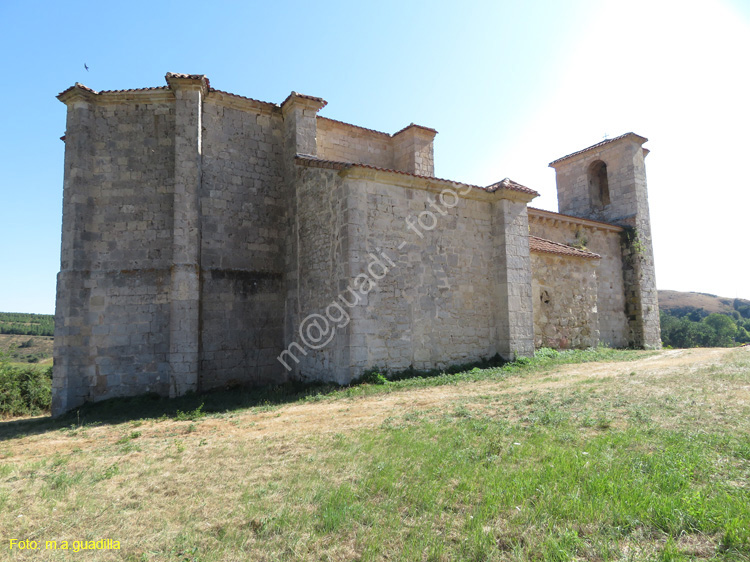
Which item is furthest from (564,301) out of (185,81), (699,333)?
(699,333)

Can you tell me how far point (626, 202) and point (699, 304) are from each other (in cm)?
7389

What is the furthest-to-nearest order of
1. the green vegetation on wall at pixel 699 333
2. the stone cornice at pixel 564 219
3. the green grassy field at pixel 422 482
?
the green vegetation on wall at pixel 699 333 → the stone cornice at pixel 564 219 → the green grassy field at pixel 422 482

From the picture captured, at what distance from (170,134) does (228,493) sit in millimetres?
10705

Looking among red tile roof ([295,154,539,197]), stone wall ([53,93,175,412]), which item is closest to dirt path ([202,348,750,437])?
stone wall ([53,93,175,412])

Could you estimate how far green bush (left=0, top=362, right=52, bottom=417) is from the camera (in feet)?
45.0

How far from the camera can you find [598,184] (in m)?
22.5

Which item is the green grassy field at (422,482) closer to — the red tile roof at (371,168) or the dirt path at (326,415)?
the dirt path at (326,415)

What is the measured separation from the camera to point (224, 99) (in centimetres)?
1245

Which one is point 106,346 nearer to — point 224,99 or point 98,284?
point 98,284

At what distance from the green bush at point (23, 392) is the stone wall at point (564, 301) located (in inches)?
643

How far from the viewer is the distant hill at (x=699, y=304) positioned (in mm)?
74675

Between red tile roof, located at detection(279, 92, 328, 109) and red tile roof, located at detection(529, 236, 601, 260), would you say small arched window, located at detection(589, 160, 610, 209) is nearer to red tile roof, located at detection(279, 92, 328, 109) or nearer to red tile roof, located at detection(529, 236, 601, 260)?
red tile roof, located at detection(529, 236, 601, 260)

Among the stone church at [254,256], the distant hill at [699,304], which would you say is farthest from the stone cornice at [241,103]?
the distant hill at [699,304]

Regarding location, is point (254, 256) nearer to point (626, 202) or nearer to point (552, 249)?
point (552, 249)
